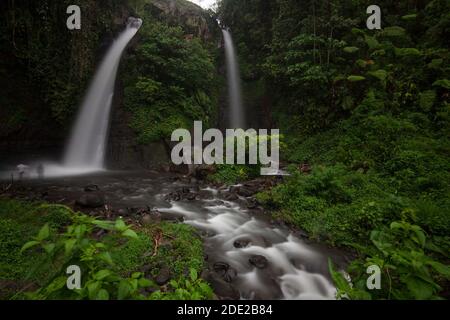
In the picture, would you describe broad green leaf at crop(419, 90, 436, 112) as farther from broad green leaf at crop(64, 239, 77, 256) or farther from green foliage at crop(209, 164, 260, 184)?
broad green leaf at crop(64, 239, 77, 256)

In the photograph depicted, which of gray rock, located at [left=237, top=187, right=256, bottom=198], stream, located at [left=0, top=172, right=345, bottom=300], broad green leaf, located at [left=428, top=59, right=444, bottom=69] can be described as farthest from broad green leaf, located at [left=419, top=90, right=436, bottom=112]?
stream, located at [left=0, top=172, right=345, bottom=300]

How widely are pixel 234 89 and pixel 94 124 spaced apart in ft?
31.2

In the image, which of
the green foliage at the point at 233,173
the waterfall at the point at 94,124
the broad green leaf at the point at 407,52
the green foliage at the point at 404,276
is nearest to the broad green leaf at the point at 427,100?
the broad green leaf at the point at 407,52

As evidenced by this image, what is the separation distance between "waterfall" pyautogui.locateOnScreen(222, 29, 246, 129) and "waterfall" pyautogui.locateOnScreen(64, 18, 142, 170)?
750 cm

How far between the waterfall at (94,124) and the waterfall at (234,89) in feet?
24.6

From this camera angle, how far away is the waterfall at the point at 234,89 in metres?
17.7

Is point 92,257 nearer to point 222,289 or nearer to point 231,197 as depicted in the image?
point 222,289

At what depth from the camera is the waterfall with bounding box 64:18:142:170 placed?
12492mm

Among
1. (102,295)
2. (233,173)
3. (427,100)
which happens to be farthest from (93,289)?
(427,100)

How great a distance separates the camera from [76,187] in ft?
27.9

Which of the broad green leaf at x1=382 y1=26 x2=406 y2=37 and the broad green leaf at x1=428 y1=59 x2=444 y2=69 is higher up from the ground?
the broad green leaf at x1=382 y1=26 x2=406 y2=37

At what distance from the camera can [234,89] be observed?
60.5 feet

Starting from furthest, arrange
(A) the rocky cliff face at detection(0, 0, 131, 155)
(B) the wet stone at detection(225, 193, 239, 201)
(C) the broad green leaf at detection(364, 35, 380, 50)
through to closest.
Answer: (C) the broad green leaf at detection(364, 35, 380, 50), (A) the rocky cliff face at detection(0, 0, 131, 155), (B) the wet stone at detection(225, 193, 239, 201)
